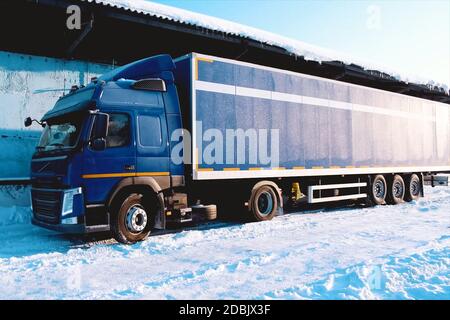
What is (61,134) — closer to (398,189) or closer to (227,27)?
(227,27)

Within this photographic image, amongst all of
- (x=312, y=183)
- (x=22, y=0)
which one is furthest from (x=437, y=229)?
(x=22, y=0)

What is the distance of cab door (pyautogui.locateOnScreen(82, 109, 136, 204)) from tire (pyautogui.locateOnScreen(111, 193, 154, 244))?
377 mm


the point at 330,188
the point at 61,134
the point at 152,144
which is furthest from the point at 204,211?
the point at 330,188

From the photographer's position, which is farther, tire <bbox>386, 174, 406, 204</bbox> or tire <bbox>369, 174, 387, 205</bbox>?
tire <bbox>386, 174, 406, 204</bbox>

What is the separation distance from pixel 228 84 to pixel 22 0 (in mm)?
5966

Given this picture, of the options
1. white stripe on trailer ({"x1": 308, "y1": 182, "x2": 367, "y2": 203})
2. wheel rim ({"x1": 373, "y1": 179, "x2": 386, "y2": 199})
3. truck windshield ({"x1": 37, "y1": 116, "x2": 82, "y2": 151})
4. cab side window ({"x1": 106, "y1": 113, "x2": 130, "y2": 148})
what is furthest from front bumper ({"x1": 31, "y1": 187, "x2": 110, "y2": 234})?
wheel rim ({"x1": 373, "y1": 179, "x2": 386, "y2": 199})

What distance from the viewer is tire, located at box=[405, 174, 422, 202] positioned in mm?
13938

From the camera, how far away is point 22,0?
32.7ft

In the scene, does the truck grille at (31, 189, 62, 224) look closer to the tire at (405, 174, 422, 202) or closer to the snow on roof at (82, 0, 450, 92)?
the snow on roof at (82, 0, 450, 92)

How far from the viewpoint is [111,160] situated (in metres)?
6.82

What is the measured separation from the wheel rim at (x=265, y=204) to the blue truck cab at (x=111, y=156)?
8.25ft

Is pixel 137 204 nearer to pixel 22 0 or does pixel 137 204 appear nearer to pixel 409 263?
pixel 409 263

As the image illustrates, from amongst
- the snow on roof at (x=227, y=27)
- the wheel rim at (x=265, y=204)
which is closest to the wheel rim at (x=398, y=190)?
the snow on roof at (x=227, y=27)

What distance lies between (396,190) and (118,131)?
10.3 meters
